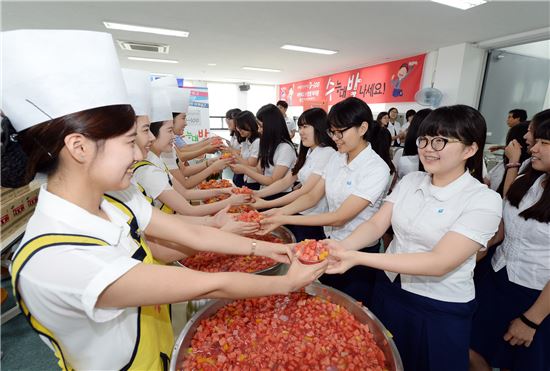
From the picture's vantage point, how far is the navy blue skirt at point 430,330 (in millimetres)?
1317

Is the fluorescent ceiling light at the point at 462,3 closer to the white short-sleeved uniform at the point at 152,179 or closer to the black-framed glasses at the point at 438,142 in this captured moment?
the black-framed glasses at the point at 438,142

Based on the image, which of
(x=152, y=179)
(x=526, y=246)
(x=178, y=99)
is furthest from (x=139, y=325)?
(x=178, y=99)

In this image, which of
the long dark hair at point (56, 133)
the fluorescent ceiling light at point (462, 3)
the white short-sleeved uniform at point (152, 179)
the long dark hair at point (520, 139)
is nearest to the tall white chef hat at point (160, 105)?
the white short-sleeved uniform at point (152, 179)

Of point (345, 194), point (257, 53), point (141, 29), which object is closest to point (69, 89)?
point (345, 194)

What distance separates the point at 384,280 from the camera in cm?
162

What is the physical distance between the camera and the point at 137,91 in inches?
64.9

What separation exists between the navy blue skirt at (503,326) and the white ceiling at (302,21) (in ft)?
13.7

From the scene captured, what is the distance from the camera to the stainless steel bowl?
3.68 ft

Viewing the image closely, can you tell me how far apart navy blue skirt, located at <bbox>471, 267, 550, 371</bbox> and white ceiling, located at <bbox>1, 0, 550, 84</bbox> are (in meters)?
4.16

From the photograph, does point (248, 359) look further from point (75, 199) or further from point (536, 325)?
point (536, 325)

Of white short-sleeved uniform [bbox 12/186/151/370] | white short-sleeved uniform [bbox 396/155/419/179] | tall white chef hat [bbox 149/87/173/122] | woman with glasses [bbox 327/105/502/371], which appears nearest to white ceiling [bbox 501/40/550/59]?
white short-sleeved uniform [bbox 396/155/419/179]

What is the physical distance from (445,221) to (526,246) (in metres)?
0.73

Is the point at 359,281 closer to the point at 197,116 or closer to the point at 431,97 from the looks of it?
the point at 197,116

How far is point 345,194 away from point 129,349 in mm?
1506
